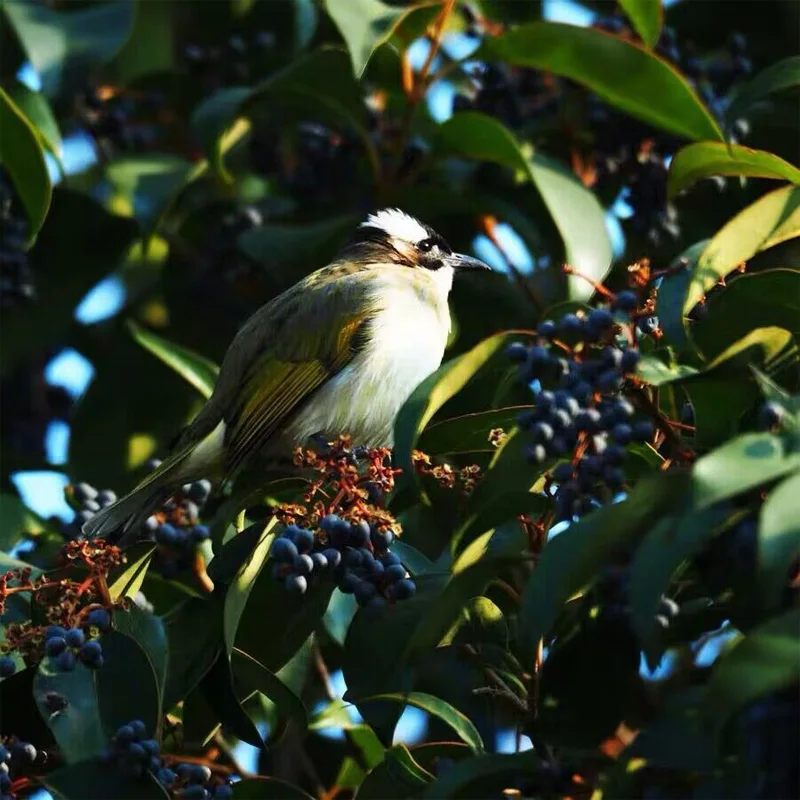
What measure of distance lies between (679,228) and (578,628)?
262 cm

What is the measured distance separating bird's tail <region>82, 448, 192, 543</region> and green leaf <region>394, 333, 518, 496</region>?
1.41 m

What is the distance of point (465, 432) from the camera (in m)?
2.92

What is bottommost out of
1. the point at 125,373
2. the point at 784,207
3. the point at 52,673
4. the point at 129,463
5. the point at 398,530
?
Answer: the point at 129,463

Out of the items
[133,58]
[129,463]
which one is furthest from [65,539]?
[133,58]

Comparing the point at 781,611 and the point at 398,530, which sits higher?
the point at 781,611

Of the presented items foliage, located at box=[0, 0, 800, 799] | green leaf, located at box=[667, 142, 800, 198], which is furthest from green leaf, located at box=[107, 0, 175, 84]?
green leaf, located at box=[667, 142, 800, 198]

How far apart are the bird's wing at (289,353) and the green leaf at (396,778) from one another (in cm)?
144

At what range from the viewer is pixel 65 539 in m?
3.87

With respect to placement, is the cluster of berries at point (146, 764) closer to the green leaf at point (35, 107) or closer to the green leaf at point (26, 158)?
the green leaf at point (26, 158)

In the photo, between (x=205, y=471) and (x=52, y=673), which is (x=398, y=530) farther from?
(x=205, y=471)

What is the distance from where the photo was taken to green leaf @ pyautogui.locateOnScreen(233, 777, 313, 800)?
9.52 feet

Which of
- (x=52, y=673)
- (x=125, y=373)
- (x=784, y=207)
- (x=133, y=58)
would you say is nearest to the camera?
(x=784, y=207)

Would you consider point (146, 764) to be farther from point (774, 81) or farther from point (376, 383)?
point (774, 81)

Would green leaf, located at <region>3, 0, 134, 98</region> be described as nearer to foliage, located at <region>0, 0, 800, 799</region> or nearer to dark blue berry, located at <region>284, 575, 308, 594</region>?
foliage, located at <region>0, 0, 800, 799</region>
